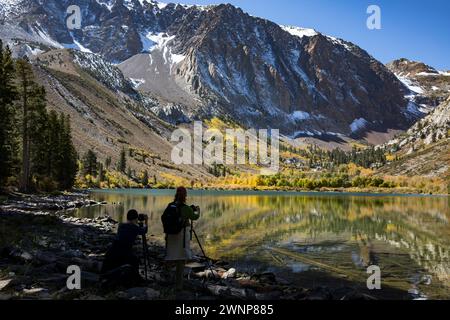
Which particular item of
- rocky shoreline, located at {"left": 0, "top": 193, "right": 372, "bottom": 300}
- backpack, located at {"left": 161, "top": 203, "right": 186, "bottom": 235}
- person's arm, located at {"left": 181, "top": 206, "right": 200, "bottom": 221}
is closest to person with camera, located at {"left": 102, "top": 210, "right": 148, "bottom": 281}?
rocky shoreline, located at {"left": 0, "top": 193, "right": 372, "bottom": 300}

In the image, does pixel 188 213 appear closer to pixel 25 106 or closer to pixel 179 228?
pixel 179 228

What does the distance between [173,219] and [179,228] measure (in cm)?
38

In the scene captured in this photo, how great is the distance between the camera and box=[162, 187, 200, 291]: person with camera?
15.0 m

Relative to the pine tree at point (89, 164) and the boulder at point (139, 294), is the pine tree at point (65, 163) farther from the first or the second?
the boulder at point (139, 294)

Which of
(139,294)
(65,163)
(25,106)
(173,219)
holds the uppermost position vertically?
(25,106)

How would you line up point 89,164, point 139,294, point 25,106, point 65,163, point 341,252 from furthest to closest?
1. point 89,164
2. point 65,163
3. point 25,106
4. point 341,252
5. point 139,294

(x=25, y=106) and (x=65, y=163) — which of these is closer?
(x=25, y=106)

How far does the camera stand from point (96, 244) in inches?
1074

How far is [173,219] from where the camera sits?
15.0 meters

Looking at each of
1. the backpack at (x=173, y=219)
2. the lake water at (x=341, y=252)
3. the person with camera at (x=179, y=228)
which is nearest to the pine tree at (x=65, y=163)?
the lake water at (x=341, y=252)

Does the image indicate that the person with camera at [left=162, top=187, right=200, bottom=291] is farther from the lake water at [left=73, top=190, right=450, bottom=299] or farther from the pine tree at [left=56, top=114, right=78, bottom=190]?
the pine tree at [left=56, top=114, right=78, bottom=190]

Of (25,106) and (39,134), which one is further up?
(25,106)

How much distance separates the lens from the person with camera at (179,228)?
1502cm

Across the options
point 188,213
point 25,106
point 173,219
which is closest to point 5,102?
point 25,106
